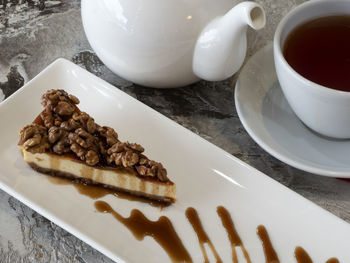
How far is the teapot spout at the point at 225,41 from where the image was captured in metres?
1.05

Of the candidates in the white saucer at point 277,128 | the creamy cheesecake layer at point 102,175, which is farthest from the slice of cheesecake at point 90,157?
the white saucer at point 277,128

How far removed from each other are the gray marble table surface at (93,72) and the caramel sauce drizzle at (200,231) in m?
0.19

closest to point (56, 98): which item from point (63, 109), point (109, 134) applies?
point (63, 109)

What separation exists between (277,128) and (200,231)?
31 centimetres

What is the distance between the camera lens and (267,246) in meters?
1.01

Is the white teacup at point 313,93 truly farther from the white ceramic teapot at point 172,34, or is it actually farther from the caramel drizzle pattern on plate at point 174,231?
the caramel drizzle pattern on plate at point 174,231

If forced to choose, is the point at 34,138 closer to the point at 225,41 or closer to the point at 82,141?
the point at 82,141

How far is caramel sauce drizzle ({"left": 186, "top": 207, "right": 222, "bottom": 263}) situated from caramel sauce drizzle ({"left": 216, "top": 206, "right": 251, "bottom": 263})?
36 millimetres

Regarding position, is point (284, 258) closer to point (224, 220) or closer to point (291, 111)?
point (224, 220)

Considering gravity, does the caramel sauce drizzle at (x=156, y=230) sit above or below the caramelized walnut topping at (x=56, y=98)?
below

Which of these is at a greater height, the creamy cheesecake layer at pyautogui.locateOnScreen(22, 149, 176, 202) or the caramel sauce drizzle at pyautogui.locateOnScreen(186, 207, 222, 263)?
the creamy cheesecake layer at pyautogui.locateOnScreen(22, 149, 176, 202)

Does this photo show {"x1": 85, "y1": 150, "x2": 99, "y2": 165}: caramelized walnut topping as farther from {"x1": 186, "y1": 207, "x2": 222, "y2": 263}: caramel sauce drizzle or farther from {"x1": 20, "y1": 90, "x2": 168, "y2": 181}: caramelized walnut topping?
{"x1": 186, "y1": 207, "x2": 222, "y2": 263}: caramel sauce drizzle

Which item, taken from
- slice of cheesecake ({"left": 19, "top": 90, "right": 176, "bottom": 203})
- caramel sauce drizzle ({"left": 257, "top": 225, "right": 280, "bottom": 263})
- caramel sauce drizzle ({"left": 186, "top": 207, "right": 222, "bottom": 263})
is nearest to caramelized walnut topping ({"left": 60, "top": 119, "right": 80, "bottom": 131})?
slice of cheesecake ({"left": 19, "top": 90, "right": 176, "bottom": 203})

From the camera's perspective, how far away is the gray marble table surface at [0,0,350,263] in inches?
41.3
